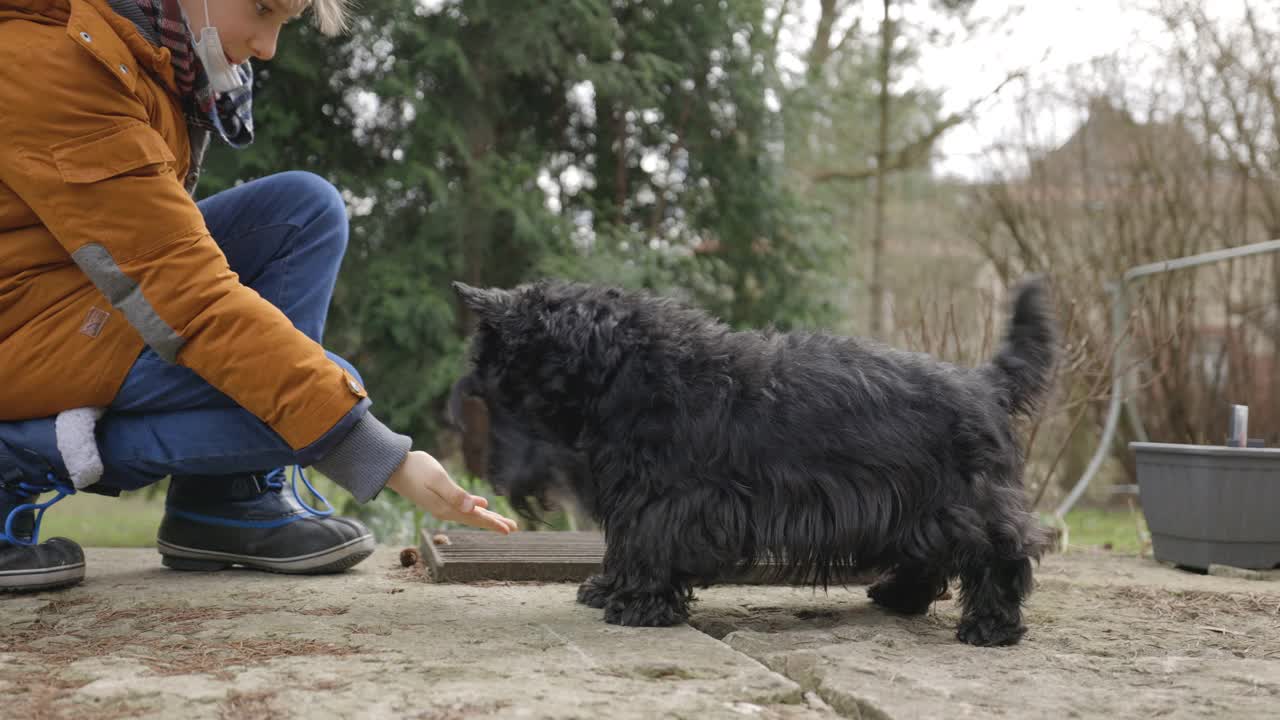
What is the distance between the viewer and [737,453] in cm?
220

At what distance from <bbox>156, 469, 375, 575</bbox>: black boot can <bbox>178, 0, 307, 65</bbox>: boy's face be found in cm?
113

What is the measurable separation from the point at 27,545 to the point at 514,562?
1172mm

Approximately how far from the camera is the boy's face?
7.63 feet

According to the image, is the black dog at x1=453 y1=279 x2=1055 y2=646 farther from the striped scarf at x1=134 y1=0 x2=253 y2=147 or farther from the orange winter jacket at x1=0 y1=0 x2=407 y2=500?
the striped scarf at x1=134 y1=0 x2=253 y2=147

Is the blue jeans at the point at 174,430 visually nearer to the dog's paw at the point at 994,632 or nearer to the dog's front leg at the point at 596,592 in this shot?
the dog's front leg at the point at 596,592

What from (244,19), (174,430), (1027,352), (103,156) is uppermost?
(244,19)

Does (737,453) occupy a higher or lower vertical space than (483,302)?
lower

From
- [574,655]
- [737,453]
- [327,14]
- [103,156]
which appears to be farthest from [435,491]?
[327,14]

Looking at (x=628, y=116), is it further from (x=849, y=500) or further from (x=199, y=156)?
(x=849, y=500)

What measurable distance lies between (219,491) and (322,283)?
63 centimetres

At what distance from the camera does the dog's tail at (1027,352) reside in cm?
240

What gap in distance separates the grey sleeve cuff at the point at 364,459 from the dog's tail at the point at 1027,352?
1.35 meters

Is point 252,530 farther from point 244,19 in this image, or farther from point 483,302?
point 244,19

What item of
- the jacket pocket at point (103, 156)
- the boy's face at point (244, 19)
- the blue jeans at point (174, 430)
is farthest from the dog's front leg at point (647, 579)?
the boy's face at point (244, 19)
